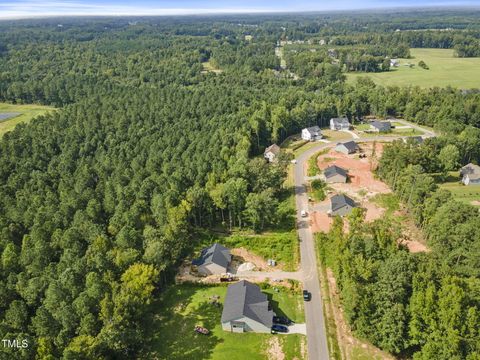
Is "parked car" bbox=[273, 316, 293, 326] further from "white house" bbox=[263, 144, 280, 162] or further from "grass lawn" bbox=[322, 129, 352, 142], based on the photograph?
"grass lawn" bbox=[322, 129, 352, 142]

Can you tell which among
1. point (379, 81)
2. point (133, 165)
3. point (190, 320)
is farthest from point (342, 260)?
point (379, 81)

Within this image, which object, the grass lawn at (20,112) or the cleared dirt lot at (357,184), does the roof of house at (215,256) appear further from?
the grass lawn at (20,112)

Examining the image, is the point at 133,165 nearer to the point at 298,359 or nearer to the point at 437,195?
the point at 298,359

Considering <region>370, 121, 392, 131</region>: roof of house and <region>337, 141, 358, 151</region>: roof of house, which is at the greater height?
<region>370, 121, 392, 131</region>: roof of house

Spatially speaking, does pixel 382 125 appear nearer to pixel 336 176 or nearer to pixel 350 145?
pixel 350 145

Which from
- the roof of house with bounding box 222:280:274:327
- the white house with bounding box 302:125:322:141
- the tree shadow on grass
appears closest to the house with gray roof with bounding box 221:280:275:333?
the roof of house with bounding box 222:280:274:327

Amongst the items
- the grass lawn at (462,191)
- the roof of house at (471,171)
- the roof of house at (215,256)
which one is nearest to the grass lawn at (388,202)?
the grass lawn at (462,191)
